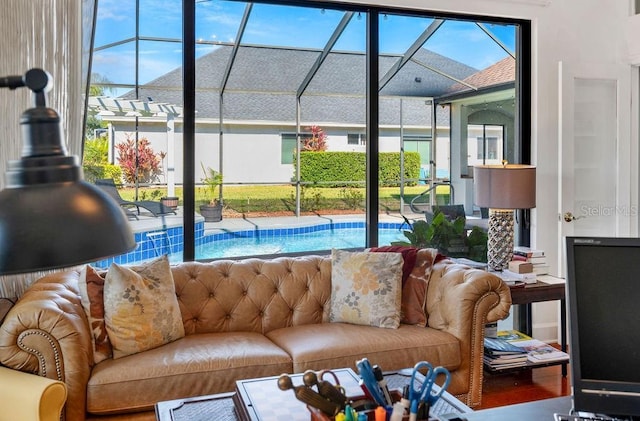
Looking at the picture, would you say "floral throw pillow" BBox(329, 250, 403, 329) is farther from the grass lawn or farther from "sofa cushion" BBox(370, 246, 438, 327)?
the grass lawn

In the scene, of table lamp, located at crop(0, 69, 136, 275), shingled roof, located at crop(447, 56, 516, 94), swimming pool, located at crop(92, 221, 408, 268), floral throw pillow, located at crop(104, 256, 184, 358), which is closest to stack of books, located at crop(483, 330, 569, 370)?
swimming pool, located at crop(92, 221, 408, 268)

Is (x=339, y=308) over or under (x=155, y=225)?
under

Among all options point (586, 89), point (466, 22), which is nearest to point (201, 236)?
point (466, 22)

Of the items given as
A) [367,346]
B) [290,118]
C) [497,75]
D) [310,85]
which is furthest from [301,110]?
[367,346]

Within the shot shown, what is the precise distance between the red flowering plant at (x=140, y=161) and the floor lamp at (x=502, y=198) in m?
2.15

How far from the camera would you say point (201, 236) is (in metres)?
3.89

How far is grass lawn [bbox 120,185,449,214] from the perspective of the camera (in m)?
4.02

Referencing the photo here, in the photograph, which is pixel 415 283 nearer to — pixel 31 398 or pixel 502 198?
pixel 502 198

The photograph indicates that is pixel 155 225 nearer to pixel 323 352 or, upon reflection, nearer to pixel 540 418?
pixel 323 352

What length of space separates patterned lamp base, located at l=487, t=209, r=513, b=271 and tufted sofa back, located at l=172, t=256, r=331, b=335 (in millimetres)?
1166

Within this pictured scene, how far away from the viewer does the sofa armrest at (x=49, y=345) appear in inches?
92.4

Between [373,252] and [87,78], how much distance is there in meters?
2.05

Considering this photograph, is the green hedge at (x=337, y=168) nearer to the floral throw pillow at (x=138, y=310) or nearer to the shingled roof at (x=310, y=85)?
the shingled roof at (x=310, y=85)

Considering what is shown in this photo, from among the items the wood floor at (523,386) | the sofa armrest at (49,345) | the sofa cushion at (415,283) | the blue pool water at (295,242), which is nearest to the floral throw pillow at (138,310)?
the sofa armrest at (49,345)
